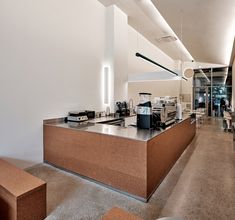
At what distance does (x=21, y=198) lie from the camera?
169 cm

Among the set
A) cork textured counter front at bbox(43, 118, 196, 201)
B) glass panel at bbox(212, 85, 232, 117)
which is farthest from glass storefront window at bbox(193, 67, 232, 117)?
cork textured counter front at bbox(43, 118, 196, 201)

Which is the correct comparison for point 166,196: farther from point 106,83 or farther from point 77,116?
point 106,83

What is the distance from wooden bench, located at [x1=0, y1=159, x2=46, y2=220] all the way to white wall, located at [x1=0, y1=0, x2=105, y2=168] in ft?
3.66

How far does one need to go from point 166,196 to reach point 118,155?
→ 2.70ft

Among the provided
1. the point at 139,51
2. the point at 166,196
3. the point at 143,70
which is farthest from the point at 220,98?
the point at 166,196

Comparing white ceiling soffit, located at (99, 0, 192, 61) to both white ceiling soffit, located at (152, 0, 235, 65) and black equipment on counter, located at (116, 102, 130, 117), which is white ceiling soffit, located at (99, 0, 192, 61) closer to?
white ceiling soffit, located at (152, 0, 235, 65)

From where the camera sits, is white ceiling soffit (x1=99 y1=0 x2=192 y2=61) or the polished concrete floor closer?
the polished concrete floor

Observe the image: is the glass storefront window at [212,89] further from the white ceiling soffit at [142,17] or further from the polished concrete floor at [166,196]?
the polished concrete floor at [166,196]

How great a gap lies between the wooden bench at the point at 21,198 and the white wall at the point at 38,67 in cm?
112

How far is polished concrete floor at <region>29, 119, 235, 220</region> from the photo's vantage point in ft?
6.51

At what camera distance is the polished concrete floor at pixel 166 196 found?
198 centimetres

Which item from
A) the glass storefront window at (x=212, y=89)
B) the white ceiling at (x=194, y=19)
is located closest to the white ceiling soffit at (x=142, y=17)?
the white ceiling at (x=194, y=19)

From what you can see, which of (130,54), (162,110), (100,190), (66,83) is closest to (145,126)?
(162,110)

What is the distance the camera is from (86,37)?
4.25 metres
